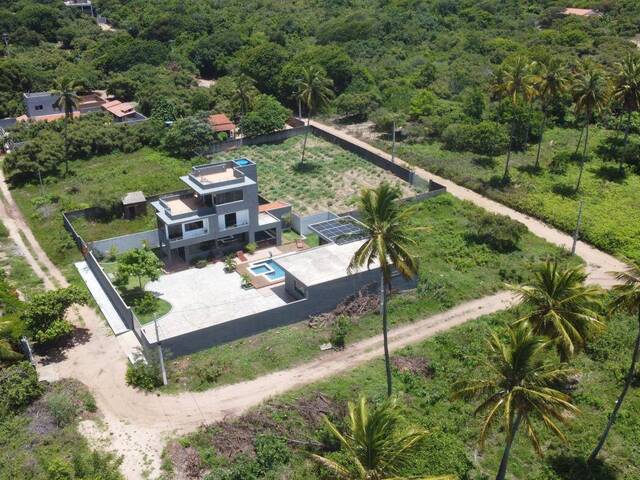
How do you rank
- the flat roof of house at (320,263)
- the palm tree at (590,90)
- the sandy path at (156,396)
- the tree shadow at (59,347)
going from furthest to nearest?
1. the palm tree at (590,90)
2. the flat roof of house at (320,263)
3. the tree shadow at (59,347)
4. the sandy path at (156,396)

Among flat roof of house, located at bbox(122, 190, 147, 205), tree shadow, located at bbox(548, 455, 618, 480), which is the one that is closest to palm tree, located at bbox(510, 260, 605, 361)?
tree shadow, located at bbox(548, 455, 618, 480)

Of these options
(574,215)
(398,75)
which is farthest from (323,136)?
(574,215)

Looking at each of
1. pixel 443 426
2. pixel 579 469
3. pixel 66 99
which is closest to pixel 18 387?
pixel 443 426

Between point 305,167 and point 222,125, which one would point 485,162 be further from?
point 222,125

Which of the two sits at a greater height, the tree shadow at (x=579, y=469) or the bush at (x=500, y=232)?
the bush at (x=500, y=232)

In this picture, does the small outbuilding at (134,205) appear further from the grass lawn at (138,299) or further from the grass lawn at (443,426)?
the grass lawn at (443,426)

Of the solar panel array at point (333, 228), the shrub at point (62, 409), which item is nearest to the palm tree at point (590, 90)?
the solar panel array at point (333, 228)

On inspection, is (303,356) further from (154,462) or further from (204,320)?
(154,462)
